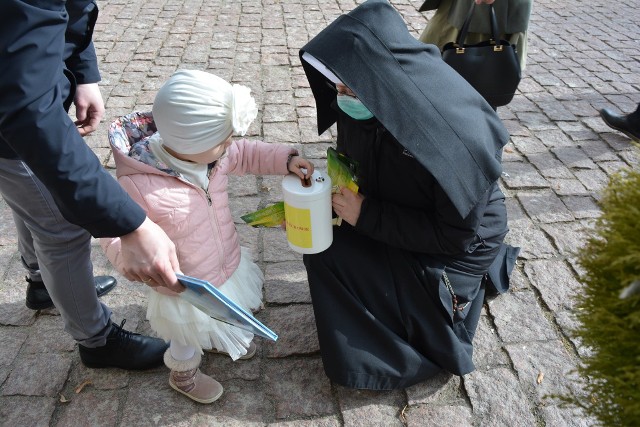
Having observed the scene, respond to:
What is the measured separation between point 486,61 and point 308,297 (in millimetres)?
1811

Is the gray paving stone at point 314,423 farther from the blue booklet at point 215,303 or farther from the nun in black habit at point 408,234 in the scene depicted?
the blue booklet at point 215,303

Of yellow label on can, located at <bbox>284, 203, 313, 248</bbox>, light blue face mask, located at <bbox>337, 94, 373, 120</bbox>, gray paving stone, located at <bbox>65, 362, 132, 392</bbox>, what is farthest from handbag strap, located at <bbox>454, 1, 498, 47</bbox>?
gray paving stone, located at <bbox>65, 362, 132, 392</bbox>

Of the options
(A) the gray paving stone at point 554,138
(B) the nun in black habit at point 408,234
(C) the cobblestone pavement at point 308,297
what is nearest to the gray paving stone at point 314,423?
(C) the cobblestone pavement at point 308,297

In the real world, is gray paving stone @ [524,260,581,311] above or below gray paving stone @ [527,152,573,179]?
above

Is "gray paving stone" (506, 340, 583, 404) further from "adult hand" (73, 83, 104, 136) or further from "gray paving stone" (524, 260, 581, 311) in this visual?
"adult hand" (73, 83, 104, 136)

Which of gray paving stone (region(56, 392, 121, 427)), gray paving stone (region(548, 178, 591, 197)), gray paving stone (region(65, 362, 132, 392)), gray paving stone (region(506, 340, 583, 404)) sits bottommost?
gray paving stone (region(65, 362, 132, 392))

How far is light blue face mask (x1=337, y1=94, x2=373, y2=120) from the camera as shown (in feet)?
7.96

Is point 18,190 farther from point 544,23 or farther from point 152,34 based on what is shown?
point 544,23

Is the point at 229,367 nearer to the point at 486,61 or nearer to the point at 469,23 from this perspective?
the point at 486,61

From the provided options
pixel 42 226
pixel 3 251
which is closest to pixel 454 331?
pixel 42 226

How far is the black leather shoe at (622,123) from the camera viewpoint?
4.71 m

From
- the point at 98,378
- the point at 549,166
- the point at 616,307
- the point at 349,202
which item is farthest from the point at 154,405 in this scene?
the point at 549,166

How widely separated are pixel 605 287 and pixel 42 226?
1910 mm

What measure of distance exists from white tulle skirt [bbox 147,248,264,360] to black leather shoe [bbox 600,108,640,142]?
3.70 m
